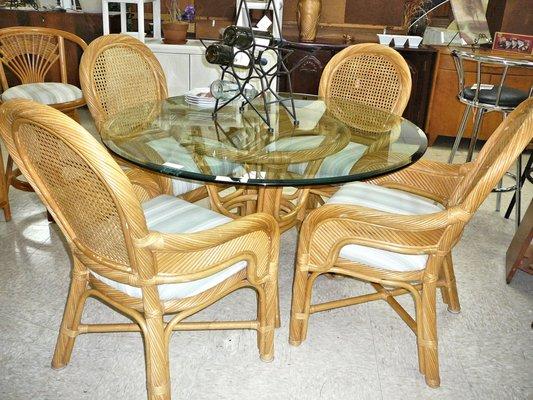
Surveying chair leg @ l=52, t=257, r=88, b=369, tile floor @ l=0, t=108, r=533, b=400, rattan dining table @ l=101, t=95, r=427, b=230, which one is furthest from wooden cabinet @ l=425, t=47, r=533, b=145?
chair leg @ l=52, t=257, r=88, b=369

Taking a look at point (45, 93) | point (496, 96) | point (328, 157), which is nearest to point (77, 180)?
point (328, 157)

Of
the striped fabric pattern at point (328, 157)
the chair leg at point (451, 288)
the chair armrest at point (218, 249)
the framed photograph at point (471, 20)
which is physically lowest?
the chair leg at point (451, 288)

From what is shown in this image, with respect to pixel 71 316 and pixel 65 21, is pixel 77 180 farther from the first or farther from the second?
pixel 65 21

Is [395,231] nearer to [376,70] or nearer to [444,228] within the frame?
[444,228]

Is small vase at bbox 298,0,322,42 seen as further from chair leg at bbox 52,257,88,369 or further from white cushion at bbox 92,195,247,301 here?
chair leg at bbox 52,257,88,369

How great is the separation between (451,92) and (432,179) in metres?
2.33

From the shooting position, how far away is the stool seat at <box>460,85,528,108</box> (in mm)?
2619

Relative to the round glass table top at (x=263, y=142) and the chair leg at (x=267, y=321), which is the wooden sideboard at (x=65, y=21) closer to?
the round glass table top at (x=263, y=142)

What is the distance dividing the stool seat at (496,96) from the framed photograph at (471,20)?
98 cm

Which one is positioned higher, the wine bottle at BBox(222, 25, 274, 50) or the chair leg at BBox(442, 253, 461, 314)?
the wine bottle at BBox(222, 25, 274, 50)

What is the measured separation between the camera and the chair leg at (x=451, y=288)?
1.86 meters

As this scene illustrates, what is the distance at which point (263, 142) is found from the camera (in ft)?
5.35

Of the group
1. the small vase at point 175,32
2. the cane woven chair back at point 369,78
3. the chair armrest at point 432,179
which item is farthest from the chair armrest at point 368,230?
the small vase at point 175,32

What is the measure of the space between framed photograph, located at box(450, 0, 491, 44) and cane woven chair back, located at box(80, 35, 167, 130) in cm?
235
